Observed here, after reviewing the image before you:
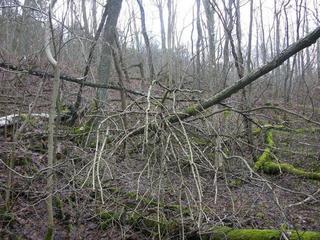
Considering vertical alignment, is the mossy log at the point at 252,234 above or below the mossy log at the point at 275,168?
below

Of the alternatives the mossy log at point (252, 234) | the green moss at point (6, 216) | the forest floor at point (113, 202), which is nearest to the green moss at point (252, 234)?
the mossy log at point (252, 234)

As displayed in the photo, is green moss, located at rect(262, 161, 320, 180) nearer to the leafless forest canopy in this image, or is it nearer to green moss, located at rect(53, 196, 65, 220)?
the leafless forest canopy

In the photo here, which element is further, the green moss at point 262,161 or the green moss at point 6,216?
the green moss at point 262,161

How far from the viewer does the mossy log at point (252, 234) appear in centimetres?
408

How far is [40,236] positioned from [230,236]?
2.15 metres

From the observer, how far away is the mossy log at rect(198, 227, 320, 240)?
161 inches

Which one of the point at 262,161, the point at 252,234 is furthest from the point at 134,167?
the point at 262,161

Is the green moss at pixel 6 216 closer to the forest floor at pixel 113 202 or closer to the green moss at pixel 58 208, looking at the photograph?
the forest floor at pixel 113 202

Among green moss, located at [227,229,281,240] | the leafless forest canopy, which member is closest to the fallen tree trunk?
the leafless forest canopy

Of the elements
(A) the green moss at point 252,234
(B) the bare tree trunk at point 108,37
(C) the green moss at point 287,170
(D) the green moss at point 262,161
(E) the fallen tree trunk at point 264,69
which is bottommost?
(A) the green moss at point 252,234

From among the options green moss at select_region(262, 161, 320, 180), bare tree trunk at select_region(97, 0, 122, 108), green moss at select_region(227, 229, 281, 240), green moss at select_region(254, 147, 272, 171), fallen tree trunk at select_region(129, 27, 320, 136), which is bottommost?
green moss at select_region(227, 229, 281, 240)

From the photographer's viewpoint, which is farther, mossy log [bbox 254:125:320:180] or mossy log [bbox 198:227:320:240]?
mossy log [bbox 254:125:320:180]

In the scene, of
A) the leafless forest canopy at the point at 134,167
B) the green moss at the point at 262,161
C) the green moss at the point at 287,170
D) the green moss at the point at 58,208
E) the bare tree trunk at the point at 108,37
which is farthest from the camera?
the green moss at the point at 262,161

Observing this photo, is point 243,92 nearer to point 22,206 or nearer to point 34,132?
point 34,132
